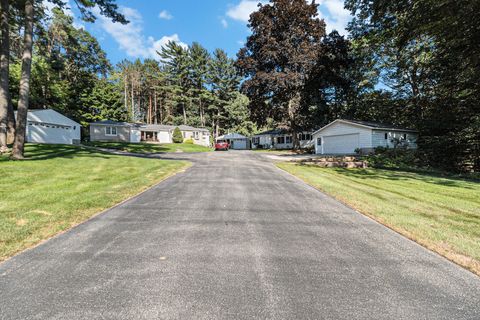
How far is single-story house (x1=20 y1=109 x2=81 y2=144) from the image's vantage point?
78.8 feet

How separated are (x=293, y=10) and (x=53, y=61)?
88.9ft

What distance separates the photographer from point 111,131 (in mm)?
37312

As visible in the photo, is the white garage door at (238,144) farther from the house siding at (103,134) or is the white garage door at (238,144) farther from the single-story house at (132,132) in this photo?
the house siding at (103,134)

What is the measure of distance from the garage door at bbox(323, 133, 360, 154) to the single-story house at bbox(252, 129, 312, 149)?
514 inches

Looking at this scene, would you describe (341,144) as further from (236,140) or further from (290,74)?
(236,140)

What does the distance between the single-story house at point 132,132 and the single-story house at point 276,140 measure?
14.3 m

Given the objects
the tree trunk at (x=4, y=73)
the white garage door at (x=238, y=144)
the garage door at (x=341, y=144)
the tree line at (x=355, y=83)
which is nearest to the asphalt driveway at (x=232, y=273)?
the tree trunk at (x=4, y=73)

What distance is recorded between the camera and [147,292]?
2553mm

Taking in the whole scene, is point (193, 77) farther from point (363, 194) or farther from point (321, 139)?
point (363, 194)

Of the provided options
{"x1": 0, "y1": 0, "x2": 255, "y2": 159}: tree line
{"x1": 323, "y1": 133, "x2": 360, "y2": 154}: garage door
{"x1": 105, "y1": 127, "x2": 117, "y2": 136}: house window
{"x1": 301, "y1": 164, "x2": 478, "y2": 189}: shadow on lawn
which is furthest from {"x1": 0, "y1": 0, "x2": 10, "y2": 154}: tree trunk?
{"x1": 323, "y1": 133, "x2": 360, "y2": 154}: garage door

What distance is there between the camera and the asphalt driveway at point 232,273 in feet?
7.61

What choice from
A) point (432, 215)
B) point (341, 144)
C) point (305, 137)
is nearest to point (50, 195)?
point (432, 215)

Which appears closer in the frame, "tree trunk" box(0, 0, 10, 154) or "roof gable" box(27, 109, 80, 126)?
"tree trunk" box(0, 0, 10, 154)

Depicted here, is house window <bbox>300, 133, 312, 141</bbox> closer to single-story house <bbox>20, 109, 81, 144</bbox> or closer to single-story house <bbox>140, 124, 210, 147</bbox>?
single-story house <bbox>140, 124, 210, 147</bbox>
